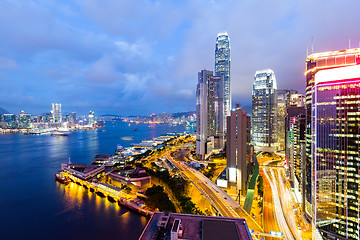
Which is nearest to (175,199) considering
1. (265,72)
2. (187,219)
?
(187,219)

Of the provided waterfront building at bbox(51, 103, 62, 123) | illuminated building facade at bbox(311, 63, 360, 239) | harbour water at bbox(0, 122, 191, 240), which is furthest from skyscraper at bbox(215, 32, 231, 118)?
waterfront building at bbox(51, 103, 62, 123)

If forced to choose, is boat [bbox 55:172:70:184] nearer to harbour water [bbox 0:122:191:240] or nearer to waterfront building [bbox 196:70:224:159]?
harbour water [bbox 0:122:191:240]

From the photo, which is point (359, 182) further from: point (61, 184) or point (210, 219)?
point (61, 184)

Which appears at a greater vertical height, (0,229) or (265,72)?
(265,72)

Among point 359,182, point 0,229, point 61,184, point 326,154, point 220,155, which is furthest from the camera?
point 220,155

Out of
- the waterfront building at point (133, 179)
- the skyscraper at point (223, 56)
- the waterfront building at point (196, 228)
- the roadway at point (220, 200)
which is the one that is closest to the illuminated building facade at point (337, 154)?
the roadway at point (220, 200)
